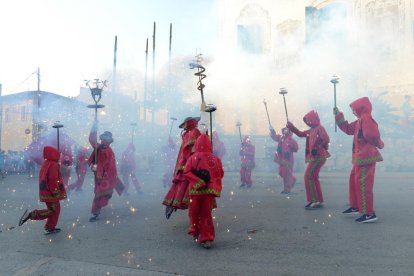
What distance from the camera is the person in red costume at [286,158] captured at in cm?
973

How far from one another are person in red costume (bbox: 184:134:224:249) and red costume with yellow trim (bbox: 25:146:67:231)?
2.28 metres

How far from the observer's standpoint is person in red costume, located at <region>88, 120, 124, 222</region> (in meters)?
6.46

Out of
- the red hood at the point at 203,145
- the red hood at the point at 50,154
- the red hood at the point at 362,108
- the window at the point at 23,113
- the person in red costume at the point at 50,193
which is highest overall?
the window at the point at 23,113

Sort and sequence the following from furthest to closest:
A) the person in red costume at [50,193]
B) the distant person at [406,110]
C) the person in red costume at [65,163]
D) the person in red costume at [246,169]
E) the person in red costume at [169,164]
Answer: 1. the distant person at [406,110]
2. the person in red costume at [169,164]
3. the person in red costume at [246,169]
4. the person in red costume at [65,163]
5. the person in red costume at [50,193]

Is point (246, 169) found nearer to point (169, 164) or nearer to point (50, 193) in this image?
point (169, 164)

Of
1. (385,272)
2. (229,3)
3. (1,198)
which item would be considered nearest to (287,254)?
(385,272)

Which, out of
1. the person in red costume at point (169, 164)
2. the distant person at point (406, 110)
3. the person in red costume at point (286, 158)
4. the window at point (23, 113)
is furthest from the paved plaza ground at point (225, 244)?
the window at point (23, 113)

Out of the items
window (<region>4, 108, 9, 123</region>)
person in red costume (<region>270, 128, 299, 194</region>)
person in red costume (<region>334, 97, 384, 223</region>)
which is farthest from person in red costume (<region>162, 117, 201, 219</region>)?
window (<region>4, 108, 9, 123</region>)

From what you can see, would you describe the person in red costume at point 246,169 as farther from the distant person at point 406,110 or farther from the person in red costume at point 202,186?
the distant person at point 406,110

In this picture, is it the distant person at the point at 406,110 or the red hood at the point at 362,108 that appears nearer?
the red hood at the point at 362,108

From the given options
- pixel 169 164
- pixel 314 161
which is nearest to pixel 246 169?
pixel 169 164

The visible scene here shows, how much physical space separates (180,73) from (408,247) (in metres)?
34.9

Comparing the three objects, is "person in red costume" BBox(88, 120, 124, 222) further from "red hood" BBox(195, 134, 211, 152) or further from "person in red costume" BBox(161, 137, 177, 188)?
"person in red costume" BBox(161, 137, 177, 188)

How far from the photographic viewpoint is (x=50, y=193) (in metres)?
5.43
